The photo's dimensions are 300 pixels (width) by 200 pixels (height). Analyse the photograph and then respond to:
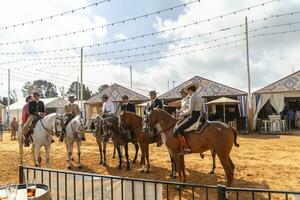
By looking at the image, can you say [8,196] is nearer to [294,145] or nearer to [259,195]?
[259,195]

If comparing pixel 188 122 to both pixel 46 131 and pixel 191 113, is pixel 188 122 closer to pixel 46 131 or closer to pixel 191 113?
pixel 191 113

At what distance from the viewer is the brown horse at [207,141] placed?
7305mm

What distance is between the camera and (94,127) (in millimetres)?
10961

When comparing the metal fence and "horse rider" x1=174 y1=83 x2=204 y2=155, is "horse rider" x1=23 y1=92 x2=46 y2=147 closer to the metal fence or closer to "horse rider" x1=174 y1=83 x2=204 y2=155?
"horse rider" x1=174 y1=83 x2=204 y2=155

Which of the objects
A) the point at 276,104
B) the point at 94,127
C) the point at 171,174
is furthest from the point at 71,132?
the point at 276,104

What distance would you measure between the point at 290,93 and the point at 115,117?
16.4 m

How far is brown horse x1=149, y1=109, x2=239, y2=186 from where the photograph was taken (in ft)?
24.0

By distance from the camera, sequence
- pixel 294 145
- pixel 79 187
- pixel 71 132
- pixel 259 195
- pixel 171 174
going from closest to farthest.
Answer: pixel 79 187
pixel 259 195
pixel 171 174
pixel 71 132
pixel 294 145

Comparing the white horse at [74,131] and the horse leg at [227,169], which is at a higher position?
the white horse at [74,131]

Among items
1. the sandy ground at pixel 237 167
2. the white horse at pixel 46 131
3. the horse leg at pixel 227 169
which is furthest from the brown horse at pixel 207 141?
the white horse at pixel 46 131

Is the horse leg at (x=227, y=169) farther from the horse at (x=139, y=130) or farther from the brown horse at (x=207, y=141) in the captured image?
the horse at (x=139, y=130)

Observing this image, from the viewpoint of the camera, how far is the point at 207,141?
7.55 m

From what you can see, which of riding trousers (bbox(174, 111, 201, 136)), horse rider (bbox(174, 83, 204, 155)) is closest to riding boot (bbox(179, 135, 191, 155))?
horse rider (bbox(174, 83, 204, 155))

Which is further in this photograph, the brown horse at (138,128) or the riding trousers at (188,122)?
the brown horse at (138,128)
